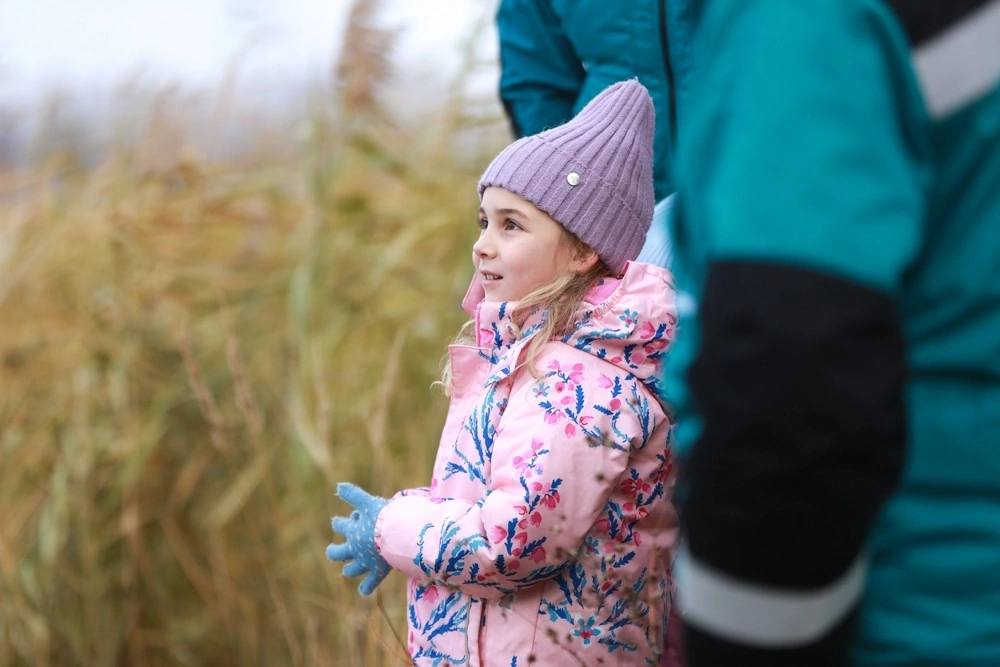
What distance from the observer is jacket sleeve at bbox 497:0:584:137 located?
2107 mm

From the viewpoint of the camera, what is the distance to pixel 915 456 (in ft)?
3.62

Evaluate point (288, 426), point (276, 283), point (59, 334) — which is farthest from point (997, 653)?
point (59, 334)

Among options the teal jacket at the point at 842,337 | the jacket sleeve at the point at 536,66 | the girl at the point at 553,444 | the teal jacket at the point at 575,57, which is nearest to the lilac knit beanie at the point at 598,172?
the girl at the point at 553,444

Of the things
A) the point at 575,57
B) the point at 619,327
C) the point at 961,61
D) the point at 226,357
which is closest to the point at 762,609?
the point at 961,61

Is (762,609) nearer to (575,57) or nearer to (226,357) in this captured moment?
(575,57)

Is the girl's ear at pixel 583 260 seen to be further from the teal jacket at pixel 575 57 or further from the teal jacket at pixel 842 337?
the teal jacket at pixel 842 337

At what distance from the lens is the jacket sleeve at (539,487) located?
152 cm

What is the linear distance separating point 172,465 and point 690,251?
8.68 feet

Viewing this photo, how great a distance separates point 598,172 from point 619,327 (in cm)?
23

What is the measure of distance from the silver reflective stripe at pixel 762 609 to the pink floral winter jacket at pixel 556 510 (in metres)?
0.48

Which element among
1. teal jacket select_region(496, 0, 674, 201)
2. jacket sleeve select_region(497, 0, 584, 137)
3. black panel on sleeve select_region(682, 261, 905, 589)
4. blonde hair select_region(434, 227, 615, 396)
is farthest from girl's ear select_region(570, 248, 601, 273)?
black panel on sleeve select_region(682, 261, 905, 589)

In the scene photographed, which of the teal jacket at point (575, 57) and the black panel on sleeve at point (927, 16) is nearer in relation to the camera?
the black panel on sleeve at point (927, 16)

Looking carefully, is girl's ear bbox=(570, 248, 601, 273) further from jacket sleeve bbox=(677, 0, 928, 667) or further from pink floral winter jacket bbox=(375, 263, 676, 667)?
jacket sleeve bbox=(677, 0, 928, 667)

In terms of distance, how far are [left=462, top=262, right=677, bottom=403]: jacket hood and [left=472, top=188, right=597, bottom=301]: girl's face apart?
1.1 inches
